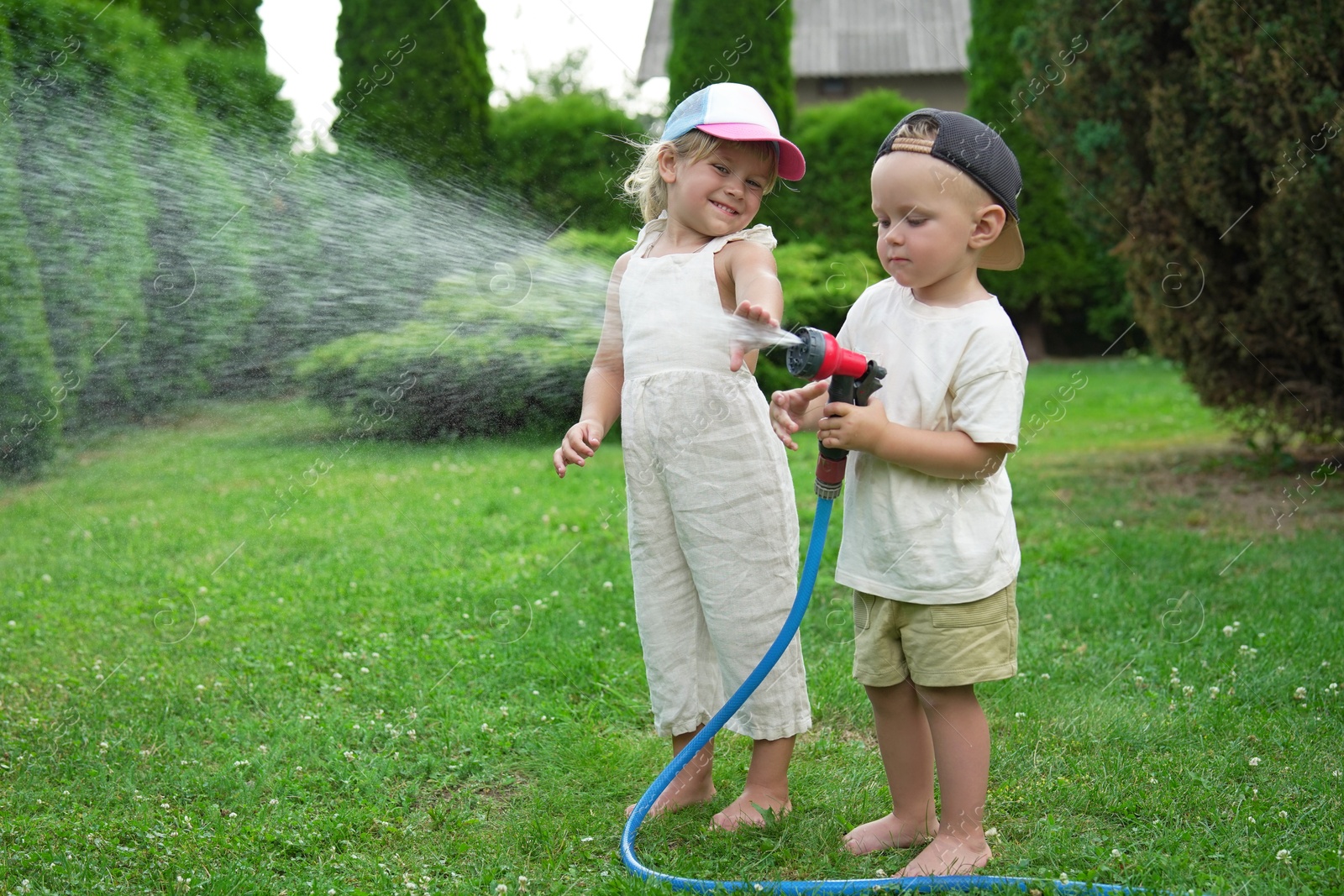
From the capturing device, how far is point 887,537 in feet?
7.97

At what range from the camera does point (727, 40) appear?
10.0 meters

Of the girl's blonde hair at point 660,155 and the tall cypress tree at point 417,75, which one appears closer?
the girl's blonde hair at point 660,155

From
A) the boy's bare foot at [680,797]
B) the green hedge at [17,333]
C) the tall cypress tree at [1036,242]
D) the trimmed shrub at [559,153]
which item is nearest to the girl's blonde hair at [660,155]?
the boy's bare foot at [680,797]

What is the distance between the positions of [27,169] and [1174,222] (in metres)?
6.32

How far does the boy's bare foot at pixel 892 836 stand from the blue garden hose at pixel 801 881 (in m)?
0.17

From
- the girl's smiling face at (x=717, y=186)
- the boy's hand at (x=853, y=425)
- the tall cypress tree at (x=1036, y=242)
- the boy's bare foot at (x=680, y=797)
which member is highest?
the tall cypress tree at (x=1036, y=242)

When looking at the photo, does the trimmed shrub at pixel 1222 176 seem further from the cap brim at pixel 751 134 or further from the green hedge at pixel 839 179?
the green hedge at pixel 839 179

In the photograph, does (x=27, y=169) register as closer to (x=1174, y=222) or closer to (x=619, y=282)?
(x=619, y=282)

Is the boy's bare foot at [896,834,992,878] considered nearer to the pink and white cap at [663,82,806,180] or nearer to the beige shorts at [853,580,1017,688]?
the beige shorts at [853,580,1017,688]

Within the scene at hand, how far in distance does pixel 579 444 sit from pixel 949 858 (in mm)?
1197

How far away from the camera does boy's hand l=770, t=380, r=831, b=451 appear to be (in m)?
2.29

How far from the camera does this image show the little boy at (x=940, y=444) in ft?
7.66

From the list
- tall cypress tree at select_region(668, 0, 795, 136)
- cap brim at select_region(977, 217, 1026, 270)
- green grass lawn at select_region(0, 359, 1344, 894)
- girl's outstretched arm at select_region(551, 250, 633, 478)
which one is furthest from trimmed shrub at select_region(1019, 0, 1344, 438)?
girl's outstretched arm at select_region(551, 250, 633, 478)

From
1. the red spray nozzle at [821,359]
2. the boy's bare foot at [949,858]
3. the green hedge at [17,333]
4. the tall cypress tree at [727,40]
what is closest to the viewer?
the red spray nozzle at [821,359]
